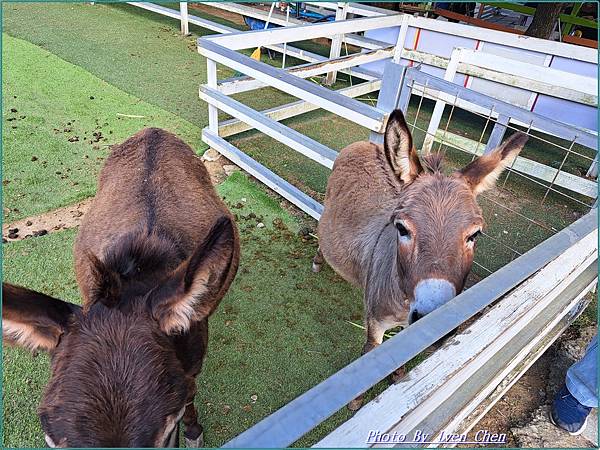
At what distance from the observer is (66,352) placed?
149 centimetres

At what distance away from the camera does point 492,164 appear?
2.47m

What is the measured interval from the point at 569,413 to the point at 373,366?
2593 mm

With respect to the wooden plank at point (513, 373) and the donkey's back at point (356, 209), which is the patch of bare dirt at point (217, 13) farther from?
the wooden plank at point (513, 373)

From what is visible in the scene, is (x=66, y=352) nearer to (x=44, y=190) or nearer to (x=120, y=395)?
(x=120, y=395)

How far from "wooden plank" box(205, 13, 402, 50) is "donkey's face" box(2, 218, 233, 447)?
4306 millimetres

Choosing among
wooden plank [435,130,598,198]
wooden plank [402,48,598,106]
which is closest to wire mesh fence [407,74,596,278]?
wooden plank [435,130,598,198]

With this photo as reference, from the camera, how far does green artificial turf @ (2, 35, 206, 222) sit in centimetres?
467

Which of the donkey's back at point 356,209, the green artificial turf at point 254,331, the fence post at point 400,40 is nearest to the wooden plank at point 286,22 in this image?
the fence post at point 400,40

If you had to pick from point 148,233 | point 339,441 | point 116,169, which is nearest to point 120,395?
point 339,441

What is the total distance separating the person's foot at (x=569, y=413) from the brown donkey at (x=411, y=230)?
1248 millimetres

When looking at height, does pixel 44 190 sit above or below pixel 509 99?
below

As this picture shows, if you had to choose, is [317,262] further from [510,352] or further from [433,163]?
[510,352]

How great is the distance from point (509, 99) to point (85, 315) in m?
7.00

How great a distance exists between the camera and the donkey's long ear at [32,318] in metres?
1.41
